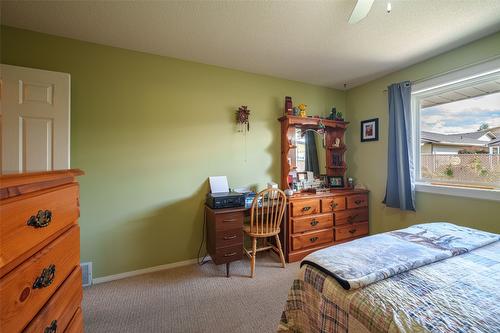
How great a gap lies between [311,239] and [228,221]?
1.17 meters

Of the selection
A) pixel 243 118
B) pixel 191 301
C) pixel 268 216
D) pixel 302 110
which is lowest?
pixel 191 301

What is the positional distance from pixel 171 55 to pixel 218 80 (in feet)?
1.94

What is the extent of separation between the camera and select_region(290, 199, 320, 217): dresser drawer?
100 inches

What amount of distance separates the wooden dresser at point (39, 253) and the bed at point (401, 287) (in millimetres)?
1079

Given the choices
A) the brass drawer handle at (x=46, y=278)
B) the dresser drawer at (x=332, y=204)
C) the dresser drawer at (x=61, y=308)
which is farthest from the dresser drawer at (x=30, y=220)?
the dresser drawer at (x=332, y=204)

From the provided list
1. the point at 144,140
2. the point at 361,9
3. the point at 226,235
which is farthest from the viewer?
the point at 144,140

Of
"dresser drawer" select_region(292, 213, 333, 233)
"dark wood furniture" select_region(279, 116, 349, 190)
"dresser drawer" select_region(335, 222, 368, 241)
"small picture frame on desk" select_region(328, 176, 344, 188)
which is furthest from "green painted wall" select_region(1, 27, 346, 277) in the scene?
"dresser drawer" select_region(335, 222, 368, 241)

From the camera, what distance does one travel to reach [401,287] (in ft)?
2.97

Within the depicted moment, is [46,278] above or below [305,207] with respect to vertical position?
above

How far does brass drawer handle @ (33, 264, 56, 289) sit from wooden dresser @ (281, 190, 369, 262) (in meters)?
2.15

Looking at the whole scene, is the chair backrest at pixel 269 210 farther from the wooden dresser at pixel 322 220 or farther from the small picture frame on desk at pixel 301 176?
the small picture frame on desk at pixel 301 176

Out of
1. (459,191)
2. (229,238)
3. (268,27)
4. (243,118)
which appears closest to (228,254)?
(229,238)

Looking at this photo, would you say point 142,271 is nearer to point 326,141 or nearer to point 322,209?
point 322,209

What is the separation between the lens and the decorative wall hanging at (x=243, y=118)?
8.89 feet
